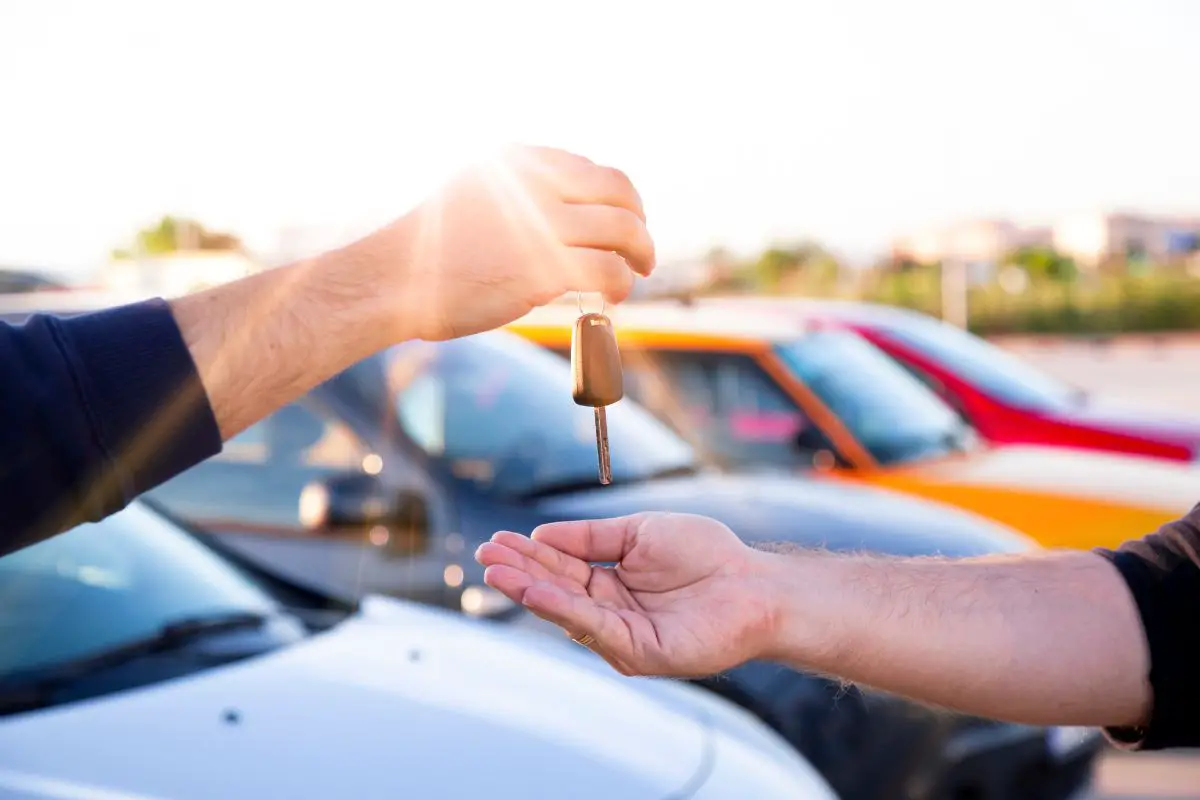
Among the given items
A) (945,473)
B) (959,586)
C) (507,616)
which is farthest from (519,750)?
(945,473)

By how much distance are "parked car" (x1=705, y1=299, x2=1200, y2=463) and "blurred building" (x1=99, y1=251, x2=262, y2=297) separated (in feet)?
8.08

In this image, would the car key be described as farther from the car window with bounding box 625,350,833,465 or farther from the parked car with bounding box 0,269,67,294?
the parked car with bounding box 0,269,67,294

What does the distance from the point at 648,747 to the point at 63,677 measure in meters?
1.10

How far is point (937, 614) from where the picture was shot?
1.92m

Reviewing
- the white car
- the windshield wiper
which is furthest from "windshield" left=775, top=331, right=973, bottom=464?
the windshield wiper

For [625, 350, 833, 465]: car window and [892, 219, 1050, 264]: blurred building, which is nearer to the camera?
[625, 350, 833, 465]: car window

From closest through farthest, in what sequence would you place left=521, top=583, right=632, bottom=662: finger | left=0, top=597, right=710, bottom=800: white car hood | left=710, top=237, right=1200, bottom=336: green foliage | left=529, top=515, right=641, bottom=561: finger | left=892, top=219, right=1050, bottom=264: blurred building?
left=521, top=583, right=632, bottom=662: finger, left=529, top=515, right=641, bottom=561: finger, left=0, top=597, right=710, bottom=800: white car hood, left=710, top=237, right=1200, bottom=336: green foliage, left=892, top=219, right=1050, bottom=264: blurred building

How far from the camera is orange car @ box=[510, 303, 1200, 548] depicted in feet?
16.9

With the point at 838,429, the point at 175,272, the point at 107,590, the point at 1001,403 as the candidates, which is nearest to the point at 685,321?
the point at 838,429

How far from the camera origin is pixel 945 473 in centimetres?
532

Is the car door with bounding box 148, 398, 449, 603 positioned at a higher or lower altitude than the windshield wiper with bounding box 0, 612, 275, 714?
lower

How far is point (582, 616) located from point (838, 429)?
3.82 meters

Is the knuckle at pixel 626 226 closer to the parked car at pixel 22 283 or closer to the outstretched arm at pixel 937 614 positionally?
the outstretched arm at pixel 937 614

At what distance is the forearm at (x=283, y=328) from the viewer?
72.1 inches
